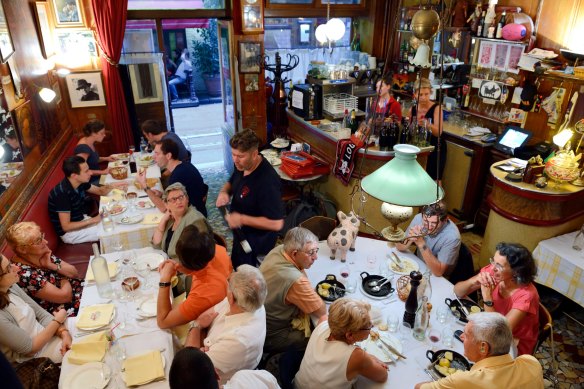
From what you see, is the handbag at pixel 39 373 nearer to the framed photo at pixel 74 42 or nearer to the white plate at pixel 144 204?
the white plate at pixel 144 204

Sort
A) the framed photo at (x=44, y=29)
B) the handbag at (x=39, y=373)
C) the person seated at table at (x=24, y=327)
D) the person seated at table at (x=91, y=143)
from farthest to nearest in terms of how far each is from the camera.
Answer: the person seated at table at (x=91, y=143), the framed photo at (x=44, y=29), the person seated at table at (x=24, y=327), the handbag at (x=39, y=373)

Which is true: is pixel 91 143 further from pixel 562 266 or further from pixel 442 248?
pixel 562 266

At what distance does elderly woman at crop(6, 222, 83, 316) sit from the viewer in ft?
9.48

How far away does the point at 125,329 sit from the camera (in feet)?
8.34

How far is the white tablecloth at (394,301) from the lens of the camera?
2295 mm

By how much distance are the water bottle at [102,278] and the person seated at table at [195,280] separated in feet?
1.64

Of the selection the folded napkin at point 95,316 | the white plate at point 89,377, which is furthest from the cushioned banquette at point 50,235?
the white plate at point 89,377

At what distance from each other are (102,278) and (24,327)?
1.67 ft

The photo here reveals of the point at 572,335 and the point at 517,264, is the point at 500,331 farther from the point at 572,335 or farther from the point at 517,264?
the point at 572,335

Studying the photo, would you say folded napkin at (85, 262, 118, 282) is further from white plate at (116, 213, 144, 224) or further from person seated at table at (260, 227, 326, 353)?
person seated at table at (260, 227, 326, 353)

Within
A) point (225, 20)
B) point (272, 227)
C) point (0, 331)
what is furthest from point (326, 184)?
point (0, 331)

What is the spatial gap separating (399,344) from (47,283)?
8.07ft

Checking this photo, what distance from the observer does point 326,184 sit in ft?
18.6

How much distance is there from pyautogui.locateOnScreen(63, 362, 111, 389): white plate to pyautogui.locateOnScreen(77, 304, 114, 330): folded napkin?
32 cm
